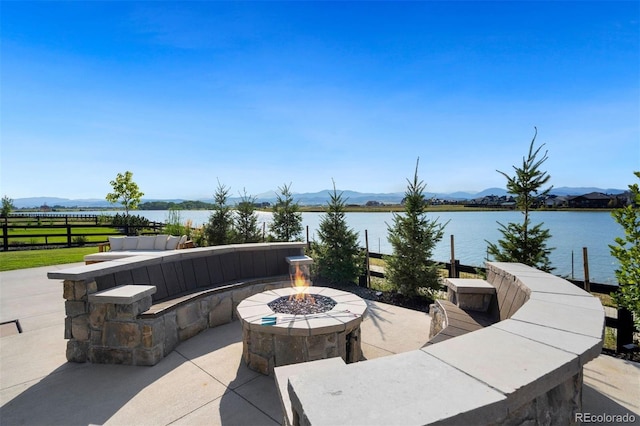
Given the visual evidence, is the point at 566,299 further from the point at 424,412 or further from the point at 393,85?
the point at 393,85

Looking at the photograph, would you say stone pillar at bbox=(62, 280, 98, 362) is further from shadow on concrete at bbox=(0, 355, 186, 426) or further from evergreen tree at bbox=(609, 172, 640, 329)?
evergreen tree at bbox=(609, 172, 640, 329)

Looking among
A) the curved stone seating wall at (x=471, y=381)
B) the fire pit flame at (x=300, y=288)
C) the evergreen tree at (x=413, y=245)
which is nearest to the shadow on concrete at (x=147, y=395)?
the fire pit flame at (x=300, y=288)

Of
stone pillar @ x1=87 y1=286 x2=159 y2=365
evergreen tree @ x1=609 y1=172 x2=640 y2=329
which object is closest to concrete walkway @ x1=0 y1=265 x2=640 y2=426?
stone pillar @ x1=87 y1=286 x2=159 y2=365

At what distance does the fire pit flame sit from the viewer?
4.12 meters

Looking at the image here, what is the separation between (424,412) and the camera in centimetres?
98

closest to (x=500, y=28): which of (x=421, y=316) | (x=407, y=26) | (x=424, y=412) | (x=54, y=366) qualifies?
(x=407, y=26)

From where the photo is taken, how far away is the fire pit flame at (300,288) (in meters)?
4.12

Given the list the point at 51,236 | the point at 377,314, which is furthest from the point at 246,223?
the point at 51,236

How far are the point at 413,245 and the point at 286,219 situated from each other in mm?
4486

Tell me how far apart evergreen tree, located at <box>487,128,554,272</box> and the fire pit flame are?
3.67 metres

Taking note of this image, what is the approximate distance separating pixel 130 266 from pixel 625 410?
5540 mm

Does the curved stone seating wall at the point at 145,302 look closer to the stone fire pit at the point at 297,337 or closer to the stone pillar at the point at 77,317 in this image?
the stone pillar at the point at 77,317

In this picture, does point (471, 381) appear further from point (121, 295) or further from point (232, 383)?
point (121, 295)

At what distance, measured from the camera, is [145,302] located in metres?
3.52
